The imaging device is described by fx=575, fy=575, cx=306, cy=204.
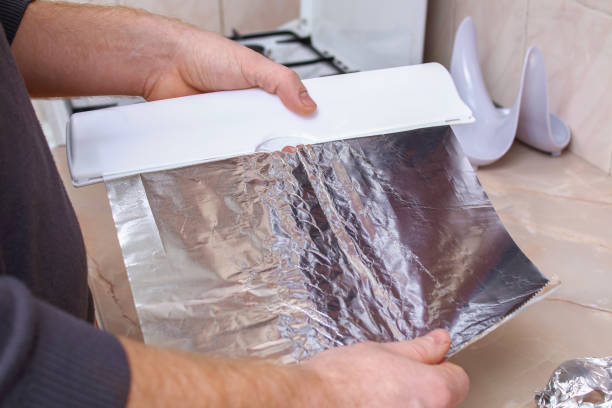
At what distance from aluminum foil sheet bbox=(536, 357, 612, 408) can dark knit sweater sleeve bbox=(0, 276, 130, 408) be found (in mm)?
352

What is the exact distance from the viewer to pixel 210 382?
1.04 ft

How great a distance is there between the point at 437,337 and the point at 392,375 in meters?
0.06

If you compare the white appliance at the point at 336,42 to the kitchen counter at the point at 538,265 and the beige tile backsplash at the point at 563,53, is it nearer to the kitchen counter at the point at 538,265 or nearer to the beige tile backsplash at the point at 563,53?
the beige tile backsplash at the point at 563,53

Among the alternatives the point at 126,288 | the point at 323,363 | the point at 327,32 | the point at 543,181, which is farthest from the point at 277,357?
the point at 327,32

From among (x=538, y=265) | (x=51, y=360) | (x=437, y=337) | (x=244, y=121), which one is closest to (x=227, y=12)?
(x=244, y=121)

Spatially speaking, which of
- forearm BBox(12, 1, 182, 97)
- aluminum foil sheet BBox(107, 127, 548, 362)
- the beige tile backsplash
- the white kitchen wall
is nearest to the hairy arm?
forearm BBox(12, 1, 182, 97)

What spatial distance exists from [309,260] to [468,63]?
51 cm

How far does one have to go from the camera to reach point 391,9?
38.1 inches

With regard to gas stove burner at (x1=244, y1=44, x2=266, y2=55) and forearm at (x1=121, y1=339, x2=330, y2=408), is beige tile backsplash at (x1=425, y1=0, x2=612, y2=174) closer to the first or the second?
gas stove burner at (x1=244, y1=44, x2=266, y2=55)

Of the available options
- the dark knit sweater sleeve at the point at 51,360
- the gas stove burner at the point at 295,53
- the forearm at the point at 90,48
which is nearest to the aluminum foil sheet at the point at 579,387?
the dark knit sweater sleeve at the point at 51,360

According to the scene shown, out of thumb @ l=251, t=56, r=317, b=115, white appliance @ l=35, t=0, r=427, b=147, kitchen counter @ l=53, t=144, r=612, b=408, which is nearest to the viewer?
kitchen counter @ l=53, t=144, r=612, b=408

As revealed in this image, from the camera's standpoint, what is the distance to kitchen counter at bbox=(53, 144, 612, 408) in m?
0.53

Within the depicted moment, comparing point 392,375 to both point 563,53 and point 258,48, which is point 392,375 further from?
point 258,48

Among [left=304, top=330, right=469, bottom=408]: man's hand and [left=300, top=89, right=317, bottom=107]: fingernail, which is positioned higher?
[left=300, top=89, right=317, bottom=107]: fingernail
